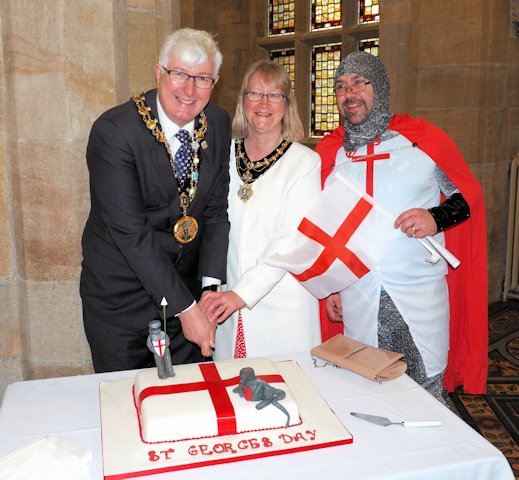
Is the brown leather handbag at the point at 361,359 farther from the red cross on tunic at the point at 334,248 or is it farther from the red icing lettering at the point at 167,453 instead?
the red icing lettering at the point at 167,453

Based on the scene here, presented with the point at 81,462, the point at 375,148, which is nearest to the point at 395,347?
the point at 375,148

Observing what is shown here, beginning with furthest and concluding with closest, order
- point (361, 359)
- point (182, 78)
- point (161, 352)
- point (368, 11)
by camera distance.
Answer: point (368, 11) → point (182, 78) → point (361, 359) → point (161, 352)

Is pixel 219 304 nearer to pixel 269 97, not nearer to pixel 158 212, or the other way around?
pixel 158 212

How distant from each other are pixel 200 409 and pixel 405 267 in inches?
50.8

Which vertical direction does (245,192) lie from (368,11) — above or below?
below

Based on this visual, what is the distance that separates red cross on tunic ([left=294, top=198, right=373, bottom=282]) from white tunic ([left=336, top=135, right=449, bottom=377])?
0.09 metres

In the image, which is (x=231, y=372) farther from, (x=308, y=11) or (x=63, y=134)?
(x=308, y=11)

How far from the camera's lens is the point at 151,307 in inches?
90.4

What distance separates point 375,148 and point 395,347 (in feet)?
2.67

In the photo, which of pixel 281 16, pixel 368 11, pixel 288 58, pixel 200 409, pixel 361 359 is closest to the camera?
pixel 200 409

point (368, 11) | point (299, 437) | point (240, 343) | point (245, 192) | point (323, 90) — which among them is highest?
point (368, 11)

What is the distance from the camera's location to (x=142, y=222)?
6.84 feet

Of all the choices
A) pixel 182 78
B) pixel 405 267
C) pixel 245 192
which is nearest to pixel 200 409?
pixel 182 78

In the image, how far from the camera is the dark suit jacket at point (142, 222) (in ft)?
6.78
